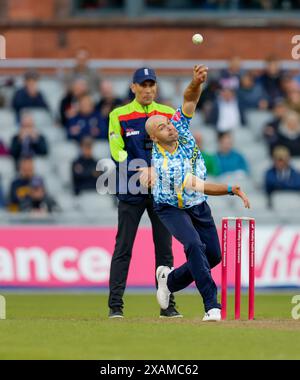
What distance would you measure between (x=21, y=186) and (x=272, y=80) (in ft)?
17.6

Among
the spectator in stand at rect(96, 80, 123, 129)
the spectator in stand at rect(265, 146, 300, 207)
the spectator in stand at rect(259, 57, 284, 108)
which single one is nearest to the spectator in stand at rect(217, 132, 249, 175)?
the spectator in stand at rect(265, 146, 300, 207)

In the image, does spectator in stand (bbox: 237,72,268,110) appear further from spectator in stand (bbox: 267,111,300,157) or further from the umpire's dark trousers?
the umpire's dark trousers

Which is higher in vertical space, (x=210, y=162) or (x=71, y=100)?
(x=71, y=100)

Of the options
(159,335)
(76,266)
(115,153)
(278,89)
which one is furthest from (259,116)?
(159,335)

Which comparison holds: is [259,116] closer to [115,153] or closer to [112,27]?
[112,27]

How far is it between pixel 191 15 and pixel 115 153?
1323cm

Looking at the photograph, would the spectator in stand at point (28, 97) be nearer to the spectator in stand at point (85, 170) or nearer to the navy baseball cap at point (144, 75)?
the spectator in stand at point (85, 170)

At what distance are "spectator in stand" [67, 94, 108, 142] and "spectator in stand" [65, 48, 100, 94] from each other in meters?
1.12

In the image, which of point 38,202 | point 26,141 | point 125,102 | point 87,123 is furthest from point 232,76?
point 38,202

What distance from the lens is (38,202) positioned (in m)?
20.2

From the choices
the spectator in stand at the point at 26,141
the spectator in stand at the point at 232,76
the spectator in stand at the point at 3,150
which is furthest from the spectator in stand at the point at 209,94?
the spectator in stand at the point at 3,150

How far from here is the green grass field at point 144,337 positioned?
10531 millimetres

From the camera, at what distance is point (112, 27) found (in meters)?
25.7

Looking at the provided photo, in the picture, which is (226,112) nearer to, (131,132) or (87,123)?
(87,123)
